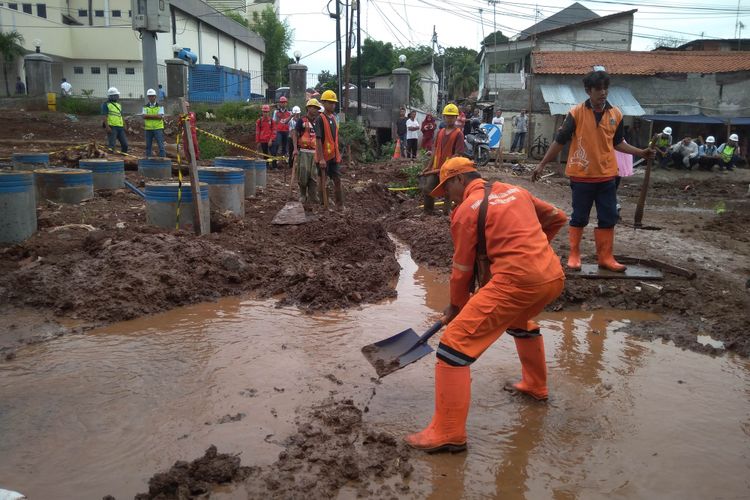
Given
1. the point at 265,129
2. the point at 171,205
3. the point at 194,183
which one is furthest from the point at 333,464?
the point at 265,129

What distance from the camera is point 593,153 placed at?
5684 millimetres

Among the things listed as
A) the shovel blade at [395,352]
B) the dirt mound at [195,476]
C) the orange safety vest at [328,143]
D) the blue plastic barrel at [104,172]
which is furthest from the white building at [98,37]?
the dirt mound at [195,476]

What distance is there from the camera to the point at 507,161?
19938mm

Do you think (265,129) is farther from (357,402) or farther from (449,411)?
(449,411)

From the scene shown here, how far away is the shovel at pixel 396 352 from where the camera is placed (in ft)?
12.5

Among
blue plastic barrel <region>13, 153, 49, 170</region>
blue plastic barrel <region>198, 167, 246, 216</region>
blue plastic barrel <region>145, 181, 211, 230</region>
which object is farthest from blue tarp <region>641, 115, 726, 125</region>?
blue plastic barrel <region>13, 153, 49, 170</region>

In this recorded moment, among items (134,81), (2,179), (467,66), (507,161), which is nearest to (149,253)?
(2,179)

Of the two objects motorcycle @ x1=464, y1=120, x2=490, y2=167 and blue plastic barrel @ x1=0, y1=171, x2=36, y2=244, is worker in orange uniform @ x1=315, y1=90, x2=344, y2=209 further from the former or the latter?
motorcycle @ x1=464, y1=120, x2=490, y2=167

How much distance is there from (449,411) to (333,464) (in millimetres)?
654

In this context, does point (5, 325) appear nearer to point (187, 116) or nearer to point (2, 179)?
point (2, 179)

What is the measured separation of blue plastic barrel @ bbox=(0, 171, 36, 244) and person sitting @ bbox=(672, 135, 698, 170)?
19039mm

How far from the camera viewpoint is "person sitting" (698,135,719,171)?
19.1m

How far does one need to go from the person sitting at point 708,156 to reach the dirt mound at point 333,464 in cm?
1952

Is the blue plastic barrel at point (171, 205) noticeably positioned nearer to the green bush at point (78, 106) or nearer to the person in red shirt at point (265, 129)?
the person in red shirt at point (265, 129)
